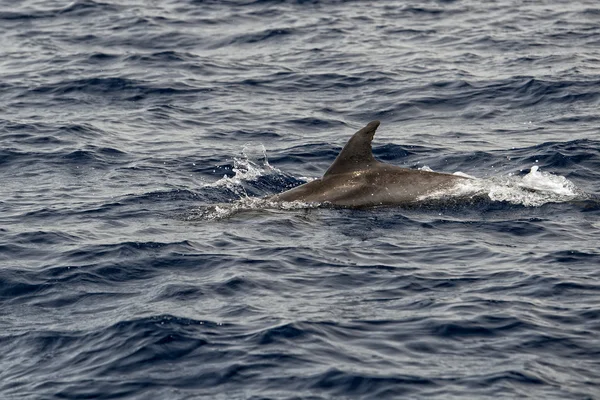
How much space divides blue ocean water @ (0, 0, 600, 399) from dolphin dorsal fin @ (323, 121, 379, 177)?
2.88ft

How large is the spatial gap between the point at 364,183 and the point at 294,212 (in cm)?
130

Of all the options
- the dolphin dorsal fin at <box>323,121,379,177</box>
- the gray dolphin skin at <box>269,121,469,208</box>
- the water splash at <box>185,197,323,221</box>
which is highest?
the dolphin dorsal fin at <box>323,121,379,177</box>

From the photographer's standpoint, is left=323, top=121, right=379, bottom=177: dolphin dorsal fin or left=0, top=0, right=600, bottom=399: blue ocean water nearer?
left=0, top=0, right=600, bottom=399: blue ocean water

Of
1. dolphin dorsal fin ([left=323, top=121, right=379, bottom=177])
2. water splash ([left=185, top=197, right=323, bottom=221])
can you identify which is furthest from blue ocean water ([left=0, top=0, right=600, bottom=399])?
dolphin dorsal fin ([left=323, top=121, right=379, bottom=177])

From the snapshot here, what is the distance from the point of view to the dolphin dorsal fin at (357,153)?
18203 mm

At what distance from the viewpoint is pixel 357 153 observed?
18531mm

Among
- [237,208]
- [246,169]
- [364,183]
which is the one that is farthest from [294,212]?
[246,169]

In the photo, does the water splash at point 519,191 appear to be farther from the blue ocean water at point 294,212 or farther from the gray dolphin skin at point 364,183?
the gray dolphin skin at point 364,183

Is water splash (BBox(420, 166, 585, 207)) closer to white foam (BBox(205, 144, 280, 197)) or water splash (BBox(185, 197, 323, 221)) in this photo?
water splash (BBox(185, 197, 323, 221))

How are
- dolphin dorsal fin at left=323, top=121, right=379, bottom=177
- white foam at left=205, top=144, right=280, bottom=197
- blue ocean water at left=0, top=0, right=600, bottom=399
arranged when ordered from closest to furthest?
blue ocean water at left=0, top=0, right=600, bottom=399, dolphin dorsal fin at left=323, top=121, right=379, bottom=177, white foam at left=205, top=144, right=280, bottom=197

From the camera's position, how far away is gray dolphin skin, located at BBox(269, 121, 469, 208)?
18.4 m

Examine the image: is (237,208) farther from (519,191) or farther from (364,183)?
(519,191)

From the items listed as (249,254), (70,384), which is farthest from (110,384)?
(249,254)

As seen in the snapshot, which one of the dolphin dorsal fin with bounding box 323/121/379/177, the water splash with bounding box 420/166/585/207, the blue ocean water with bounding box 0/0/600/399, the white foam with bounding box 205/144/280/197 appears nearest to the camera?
the blue ocean water with bounding box 0/0/600/399
